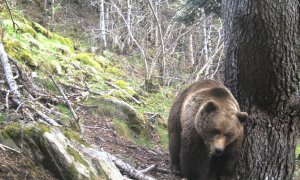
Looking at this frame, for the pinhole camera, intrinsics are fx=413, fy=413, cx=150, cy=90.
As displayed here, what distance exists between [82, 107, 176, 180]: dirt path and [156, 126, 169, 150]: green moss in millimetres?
617

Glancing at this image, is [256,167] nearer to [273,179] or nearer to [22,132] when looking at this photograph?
[273,179]

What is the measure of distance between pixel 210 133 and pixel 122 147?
2.28m

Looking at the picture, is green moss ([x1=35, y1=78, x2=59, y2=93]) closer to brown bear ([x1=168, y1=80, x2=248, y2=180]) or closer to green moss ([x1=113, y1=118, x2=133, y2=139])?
green moss ([x1=113, y1=118, x2=133, y2=139])

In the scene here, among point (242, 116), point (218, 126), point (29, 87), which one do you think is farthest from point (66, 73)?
point (242, 116)

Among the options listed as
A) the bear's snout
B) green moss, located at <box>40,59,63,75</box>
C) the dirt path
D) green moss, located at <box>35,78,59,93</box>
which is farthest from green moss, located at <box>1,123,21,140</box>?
green moss, located at <box>40,59,63,75</box>

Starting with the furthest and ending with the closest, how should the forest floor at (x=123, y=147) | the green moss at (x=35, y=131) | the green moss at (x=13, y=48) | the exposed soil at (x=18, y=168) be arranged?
the green moss at (x=13, y=48)
the forest floor at (x=123, y=147)
the green moss at (x=35, y=131)
the exposed soil at (x=18, y=168)

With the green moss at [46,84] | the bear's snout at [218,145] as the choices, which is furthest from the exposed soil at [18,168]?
the green moss at [46,84]

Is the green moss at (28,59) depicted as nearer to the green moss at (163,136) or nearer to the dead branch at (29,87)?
the dead branch at (29,87)

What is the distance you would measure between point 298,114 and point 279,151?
20.5 inches

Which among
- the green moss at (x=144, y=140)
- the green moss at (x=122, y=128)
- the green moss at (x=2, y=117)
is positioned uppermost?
the green moss at (x=2, y=117)

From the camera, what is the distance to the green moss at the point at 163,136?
878cm

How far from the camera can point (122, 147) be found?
7207 millimetres

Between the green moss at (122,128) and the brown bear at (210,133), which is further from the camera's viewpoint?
the green moss at (122,128)

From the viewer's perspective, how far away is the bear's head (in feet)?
16.9
